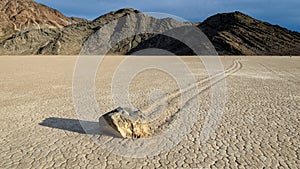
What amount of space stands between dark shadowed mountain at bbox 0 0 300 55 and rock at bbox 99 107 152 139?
207 feet

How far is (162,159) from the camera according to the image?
165 inches

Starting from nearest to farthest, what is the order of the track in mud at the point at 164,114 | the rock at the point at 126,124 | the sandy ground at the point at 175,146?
1. the sandy ground at the point at 175,146
2. the rock at the point at 126,124
3. the track in mud at the point at 164,114

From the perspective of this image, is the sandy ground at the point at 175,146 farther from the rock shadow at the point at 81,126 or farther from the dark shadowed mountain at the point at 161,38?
the dark shadowed mountain at the point at 161,38

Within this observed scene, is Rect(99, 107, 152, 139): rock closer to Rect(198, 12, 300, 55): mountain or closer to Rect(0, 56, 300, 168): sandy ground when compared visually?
Rect(0, 56, 300, 168): sandy ground

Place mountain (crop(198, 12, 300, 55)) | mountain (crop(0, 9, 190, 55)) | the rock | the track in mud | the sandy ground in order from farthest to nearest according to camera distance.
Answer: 1. mountain (crop(0, 9, 190, 55))
2. mountain (crop(198, 12, 300, 55))
3. the track in mud
4. the rock
5. the sandy ground

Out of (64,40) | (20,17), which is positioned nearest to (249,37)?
(64,40)

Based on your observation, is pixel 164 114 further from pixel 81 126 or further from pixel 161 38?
pixel 161 38

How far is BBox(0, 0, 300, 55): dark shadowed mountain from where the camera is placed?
67.7 metres

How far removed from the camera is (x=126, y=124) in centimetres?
498

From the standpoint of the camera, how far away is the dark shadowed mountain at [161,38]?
67.7 meters

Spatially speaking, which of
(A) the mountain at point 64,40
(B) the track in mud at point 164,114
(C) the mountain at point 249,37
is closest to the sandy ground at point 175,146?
(B) the track in mud at point 164,114

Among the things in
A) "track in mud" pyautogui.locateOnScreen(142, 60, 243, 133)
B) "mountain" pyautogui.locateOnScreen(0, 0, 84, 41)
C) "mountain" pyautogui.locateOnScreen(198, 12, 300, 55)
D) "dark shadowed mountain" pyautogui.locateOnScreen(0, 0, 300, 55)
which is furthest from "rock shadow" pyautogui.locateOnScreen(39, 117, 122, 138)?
"mountain" pyautogui.locateOnScreen(0, 0, 84, 41)

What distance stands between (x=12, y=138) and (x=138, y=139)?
98.1 inches

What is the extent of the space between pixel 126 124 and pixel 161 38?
8830cm
